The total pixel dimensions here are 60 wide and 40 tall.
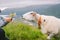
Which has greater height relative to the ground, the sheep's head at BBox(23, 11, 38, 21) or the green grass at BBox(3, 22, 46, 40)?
the sheep's head at BBox(23, 11, 38, 21)

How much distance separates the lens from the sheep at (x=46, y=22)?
204 centimetres

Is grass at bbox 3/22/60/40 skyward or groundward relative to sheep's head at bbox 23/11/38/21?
groundward

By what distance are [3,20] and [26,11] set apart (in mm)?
263

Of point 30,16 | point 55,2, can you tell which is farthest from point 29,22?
point 55,2

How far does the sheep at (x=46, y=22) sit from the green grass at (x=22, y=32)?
0.20 ft

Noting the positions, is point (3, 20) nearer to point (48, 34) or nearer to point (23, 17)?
point (23, 17)

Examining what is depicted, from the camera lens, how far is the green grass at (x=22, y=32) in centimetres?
205

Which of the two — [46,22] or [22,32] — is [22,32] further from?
[46,22]

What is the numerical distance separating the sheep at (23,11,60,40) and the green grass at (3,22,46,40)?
60 millimetres

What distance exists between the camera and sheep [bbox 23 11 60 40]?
2045 millimetres

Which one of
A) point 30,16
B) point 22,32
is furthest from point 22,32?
point 30,16

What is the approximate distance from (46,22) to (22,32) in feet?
0.89

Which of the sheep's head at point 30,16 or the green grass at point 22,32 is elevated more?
the sheep's head at point 30,16

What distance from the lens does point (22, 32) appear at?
2.06 meters
